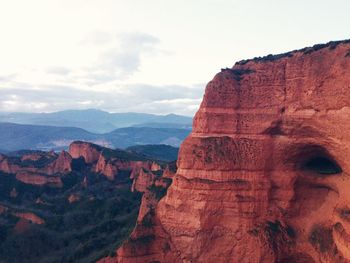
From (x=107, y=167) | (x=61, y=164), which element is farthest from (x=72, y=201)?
(x=61, y=164)

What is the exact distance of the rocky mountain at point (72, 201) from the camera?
151 ft

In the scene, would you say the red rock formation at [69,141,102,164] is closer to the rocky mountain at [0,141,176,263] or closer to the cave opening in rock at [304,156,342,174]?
the rocky mountain at [0,141,176,263]

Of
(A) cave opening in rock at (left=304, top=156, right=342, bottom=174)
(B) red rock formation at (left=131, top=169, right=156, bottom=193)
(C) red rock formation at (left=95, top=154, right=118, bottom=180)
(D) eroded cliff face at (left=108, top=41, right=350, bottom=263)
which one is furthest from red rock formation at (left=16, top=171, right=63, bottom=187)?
(A) cave opening in rock at (left=304, top=156, right=342, bottom=174)

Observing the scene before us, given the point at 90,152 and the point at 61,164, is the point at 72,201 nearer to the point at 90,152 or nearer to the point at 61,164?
the point at 61,164

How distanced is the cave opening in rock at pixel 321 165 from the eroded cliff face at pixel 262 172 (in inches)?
3.0

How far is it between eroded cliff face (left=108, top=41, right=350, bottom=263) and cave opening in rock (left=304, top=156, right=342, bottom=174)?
77mm

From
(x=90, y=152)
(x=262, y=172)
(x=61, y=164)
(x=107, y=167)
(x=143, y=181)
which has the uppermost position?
(x=262, y=172)

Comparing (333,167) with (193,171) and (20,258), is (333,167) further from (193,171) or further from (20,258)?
(20,258)

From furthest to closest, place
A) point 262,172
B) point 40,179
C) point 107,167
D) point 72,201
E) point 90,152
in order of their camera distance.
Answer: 1. point 90,152
2. point 40,179
3. point 107,167
4. point 72,201
5. point 262,172

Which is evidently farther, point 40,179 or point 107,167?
point 40,179

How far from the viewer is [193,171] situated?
97.3ft

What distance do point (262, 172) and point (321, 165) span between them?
4138mm

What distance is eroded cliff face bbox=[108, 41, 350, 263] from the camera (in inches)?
1034

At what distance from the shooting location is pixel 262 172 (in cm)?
2844
